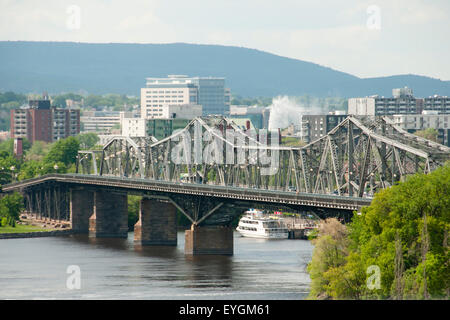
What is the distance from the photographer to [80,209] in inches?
6801

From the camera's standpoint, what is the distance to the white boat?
516ft

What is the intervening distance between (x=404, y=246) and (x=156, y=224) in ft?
257

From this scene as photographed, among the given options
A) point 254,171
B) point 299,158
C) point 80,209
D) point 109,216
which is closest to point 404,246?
point 299,158

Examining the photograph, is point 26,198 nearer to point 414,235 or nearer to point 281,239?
point 281,239

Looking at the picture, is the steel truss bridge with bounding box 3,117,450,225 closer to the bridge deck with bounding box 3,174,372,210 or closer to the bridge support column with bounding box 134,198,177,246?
the bridge deck with bounding box 3,174,372,210

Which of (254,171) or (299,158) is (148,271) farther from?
(254,171)

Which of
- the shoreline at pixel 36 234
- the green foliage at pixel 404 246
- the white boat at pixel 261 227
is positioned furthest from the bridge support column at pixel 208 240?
the green foliage at pixel 404 246

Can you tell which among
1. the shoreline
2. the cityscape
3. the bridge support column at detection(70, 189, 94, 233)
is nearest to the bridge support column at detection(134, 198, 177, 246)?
the cityscape

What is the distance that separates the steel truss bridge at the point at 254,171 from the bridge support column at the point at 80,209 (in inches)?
74.8

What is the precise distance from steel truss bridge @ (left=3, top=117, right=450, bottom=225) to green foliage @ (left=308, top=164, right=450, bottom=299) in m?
20.4

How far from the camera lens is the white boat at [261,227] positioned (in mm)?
157125
